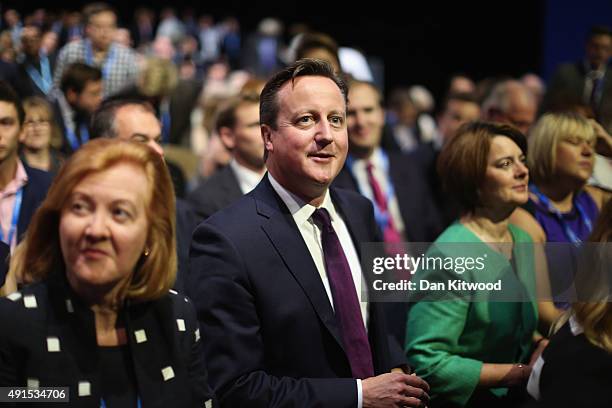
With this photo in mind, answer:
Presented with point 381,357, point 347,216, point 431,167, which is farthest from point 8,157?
point 431,167

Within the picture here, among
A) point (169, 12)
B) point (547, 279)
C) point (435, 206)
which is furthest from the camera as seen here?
point (169, 12)

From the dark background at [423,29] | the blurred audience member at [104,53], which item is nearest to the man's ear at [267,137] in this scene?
the blurred audience member at [104,53]

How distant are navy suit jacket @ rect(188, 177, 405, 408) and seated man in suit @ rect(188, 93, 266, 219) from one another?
1.63 metres

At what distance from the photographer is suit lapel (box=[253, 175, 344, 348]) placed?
→ 2.94m

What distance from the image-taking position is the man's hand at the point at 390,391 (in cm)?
287

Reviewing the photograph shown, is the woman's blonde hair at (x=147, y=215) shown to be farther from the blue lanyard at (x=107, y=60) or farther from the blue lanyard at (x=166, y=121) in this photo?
the blue lanyard at (x=166, y=121)

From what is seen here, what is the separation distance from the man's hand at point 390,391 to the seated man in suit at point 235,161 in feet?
6.11

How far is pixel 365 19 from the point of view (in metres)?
18.4

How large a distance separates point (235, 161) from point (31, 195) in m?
1.24

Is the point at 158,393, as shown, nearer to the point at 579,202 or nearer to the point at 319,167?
the point at 319,167

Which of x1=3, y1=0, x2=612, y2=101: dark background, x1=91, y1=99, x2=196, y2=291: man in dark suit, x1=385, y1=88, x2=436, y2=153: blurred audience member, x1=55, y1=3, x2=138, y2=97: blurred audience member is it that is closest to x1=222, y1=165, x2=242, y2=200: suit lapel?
x1=91, y1=99, x2=196, y2=291: man in dark suit

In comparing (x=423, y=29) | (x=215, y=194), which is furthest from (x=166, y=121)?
(x=423, y=29)

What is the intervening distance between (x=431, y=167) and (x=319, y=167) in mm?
3159

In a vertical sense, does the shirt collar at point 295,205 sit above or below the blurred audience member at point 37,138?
below
